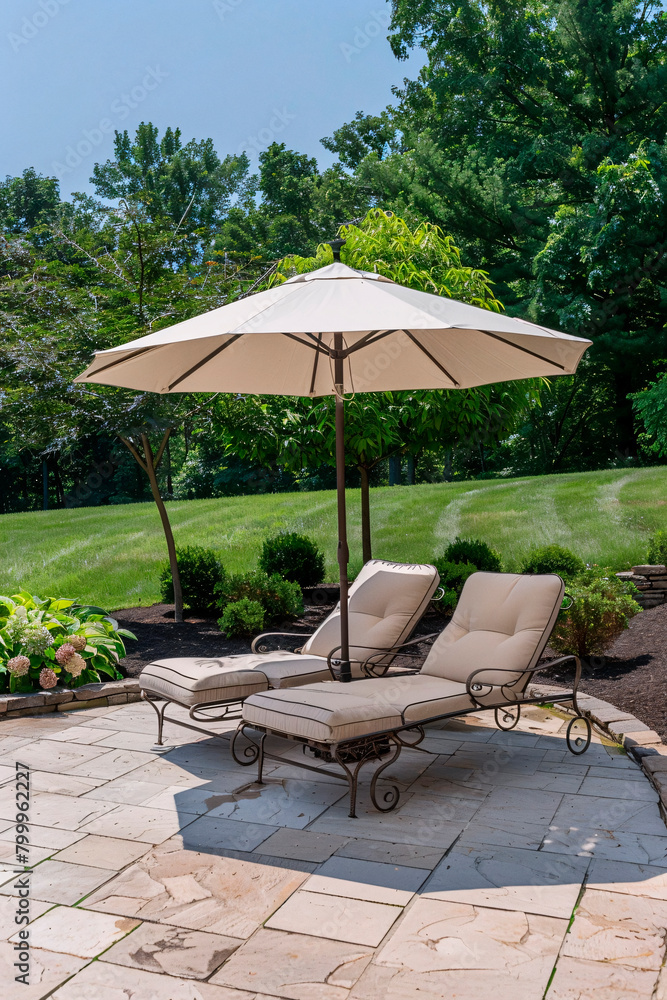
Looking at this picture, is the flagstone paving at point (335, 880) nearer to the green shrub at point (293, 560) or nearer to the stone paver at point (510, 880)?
the stone paver at point (510, 880)

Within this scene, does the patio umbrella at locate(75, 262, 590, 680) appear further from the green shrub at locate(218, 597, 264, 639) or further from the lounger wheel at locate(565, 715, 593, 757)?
the green shrub at locate(218, 597, 264, 639)

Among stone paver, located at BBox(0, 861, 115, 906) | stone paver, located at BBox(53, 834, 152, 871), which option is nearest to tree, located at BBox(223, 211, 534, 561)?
stone paver, located at BBox(53, 834, 152, 871)

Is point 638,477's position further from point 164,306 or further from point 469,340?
point 469,340

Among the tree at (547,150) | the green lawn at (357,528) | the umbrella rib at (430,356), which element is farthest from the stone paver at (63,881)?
the tree at (547,150)

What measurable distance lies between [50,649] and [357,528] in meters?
8.79

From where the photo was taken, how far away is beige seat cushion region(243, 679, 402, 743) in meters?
3.73

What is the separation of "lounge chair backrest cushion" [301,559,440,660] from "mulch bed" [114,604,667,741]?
154 cm

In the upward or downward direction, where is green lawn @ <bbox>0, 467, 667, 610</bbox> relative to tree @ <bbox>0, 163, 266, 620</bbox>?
downward

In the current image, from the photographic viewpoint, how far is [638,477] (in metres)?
15.9

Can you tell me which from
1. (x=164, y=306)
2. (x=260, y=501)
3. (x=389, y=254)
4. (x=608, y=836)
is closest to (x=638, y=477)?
(x=260, y=501)

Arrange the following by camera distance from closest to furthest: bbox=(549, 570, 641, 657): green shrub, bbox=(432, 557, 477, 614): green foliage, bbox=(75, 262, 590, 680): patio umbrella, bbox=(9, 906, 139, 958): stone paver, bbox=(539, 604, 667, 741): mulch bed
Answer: bbox=(9, 906, 139, 958): stone paver, bbox=(75, 262, 590, 680): patio umbrella, bbox=(539, 604, 667, 741): mulch bed, bbox=(549, 570, 641, 657): green shrub, bbox=(432, 557, 477, 614): green foliage

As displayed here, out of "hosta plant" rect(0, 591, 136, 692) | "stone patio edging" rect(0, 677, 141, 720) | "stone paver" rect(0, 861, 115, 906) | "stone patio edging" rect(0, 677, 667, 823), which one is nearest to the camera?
"stone paver" rect(0, 861, 115, 906)

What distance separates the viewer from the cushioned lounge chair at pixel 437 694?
380 centimetres

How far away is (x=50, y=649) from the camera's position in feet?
19.3
